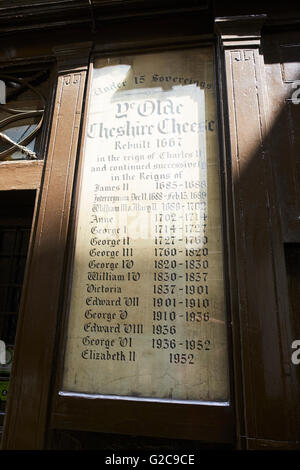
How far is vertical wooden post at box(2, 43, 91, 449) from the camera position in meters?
1.91

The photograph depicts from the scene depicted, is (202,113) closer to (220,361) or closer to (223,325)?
(223,325)

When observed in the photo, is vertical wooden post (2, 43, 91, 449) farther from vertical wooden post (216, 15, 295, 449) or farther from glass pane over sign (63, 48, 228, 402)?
vertical wooden post (216, 15, 295, 449)

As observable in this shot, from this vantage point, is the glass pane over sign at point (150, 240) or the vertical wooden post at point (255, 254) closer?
the vertical wooden post at point (255, 254)

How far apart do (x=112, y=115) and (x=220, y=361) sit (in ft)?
6.85

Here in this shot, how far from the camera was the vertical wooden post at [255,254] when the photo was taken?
1718 millimetres

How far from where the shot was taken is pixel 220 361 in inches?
75.2

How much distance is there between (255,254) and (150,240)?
73cm

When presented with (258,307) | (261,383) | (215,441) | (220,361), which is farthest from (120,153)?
(215,441)

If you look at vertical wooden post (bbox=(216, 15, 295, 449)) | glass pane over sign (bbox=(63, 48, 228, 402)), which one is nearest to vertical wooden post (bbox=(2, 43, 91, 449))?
glass pane over sign (bbox=(63, 48, 228, 402))

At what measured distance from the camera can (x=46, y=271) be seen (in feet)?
7.22

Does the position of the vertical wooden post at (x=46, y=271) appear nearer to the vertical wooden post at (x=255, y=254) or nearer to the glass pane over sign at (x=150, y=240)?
the glass pane over sign at (x=150, y=240)

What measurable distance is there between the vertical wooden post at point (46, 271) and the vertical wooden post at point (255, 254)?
1223 millimetres

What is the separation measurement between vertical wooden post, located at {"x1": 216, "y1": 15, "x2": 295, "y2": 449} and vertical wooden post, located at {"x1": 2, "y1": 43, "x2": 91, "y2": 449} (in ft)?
4.01

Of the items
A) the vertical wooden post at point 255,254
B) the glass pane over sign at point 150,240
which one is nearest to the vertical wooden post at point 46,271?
the glass pane over sign at point 150,240
